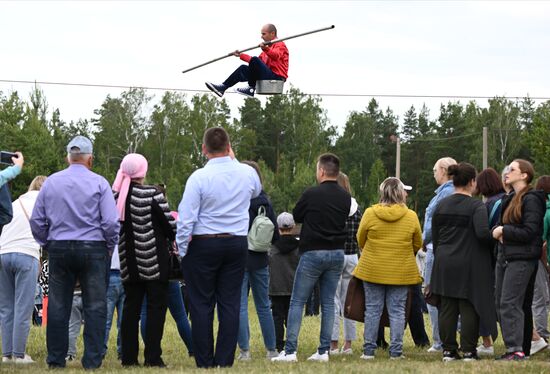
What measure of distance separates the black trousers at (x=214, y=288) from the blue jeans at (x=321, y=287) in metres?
1.48

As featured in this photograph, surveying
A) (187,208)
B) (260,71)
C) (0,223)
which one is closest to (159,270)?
(187,208)

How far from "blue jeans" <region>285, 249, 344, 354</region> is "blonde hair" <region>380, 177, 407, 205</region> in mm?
791

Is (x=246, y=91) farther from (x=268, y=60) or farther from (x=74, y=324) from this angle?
(x=74, y=324)

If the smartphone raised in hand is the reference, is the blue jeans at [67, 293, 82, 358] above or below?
below

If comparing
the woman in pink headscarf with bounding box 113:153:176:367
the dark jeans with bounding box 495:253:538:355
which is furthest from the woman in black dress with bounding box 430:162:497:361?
the woman in pink headscarf with bounding box 113:153:176:367

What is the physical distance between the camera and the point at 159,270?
34.0 ft

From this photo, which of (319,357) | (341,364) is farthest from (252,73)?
(341,364)

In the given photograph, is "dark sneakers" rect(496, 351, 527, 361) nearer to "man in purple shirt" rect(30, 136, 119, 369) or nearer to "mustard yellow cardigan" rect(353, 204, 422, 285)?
"mustard yellow cardigan" rect(353, 204, 422, 285)

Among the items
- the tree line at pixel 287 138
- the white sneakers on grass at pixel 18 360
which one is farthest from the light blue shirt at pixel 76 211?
the tree line at pixel 287 138

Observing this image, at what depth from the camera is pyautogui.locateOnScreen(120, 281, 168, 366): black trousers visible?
1043 cm

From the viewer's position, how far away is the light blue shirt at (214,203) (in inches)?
388

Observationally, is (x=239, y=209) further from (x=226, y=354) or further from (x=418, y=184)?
(x=418, y=184)

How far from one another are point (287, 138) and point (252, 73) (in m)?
74.2

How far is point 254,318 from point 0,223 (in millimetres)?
11110
